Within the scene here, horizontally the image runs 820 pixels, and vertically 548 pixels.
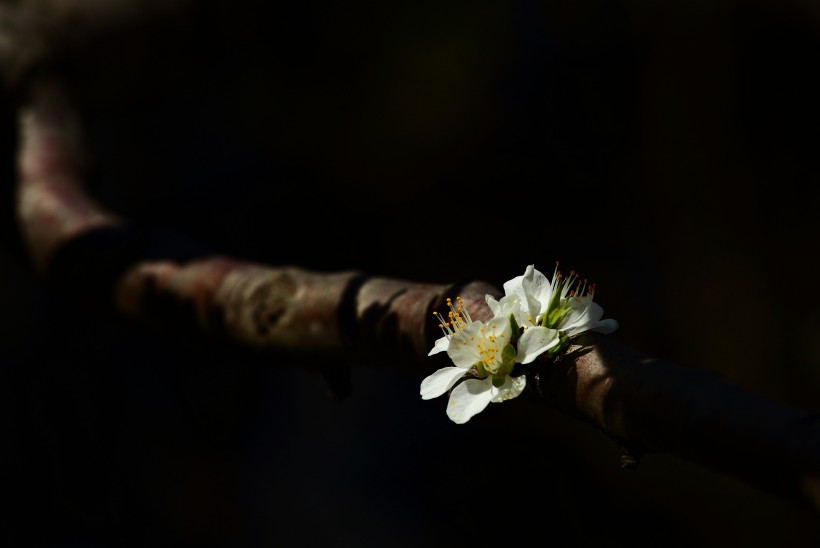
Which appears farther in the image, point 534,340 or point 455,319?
point 455,319

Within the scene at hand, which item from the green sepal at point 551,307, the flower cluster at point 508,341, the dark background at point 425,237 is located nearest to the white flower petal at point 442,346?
the flower cluster at point 508,341

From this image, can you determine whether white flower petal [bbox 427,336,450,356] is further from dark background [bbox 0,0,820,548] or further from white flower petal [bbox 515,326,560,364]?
dark background [bbox 0,0,820,548]

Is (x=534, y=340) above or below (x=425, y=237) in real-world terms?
above

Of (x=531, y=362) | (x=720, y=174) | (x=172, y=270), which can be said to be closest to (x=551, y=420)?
(x=720, y=174)

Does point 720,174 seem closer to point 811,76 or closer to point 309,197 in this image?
point 811,76

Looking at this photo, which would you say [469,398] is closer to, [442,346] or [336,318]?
[442,346]

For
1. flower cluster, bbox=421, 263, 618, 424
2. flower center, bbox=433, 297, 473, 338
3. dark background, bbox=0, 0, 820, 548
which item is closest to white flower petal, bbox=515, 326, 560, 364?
flower cluster, bbox=421, 263, 618, 424

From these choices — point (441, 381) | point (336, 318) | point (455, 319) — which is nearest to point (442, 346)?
point (441, 381)
